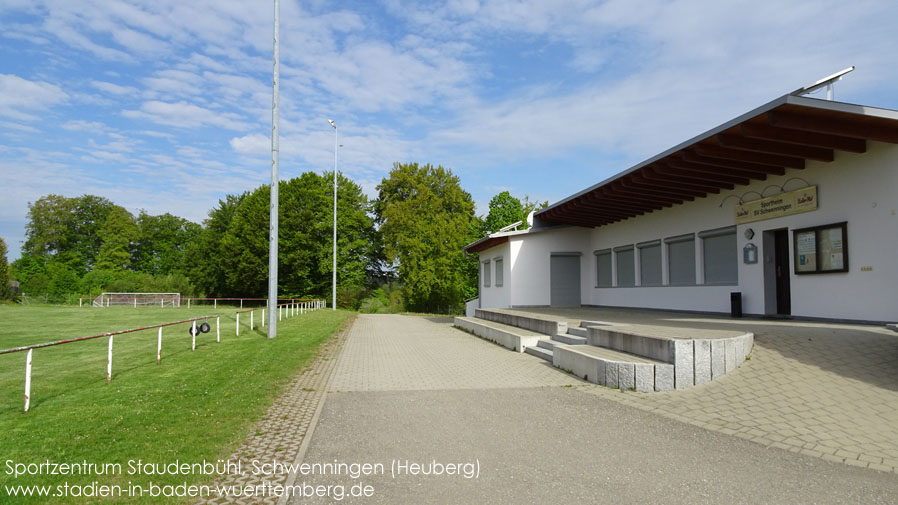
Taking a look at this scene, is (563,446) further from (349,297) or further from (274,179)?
(349,297)

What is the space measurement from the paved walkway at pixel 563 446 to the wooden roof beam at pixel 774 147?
4.45 m

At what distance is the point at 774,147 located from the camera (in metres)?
11.1

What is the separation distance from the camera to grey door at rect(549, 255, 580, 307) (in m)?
23.0

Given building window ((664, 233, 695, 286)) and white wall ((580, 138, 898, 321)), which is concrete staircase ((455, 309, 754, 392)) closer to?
white wall ((580, 138, 898, 321))

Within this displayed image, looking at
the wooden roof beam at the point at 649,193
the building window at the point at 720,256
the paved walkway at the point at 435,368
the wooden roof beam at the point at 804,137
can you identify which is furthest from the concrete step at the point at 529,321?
the wooden roof beam at the point at 804,137

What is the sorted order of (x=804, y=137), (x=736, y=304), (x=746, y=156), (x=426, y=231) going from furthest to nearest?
(x=426, y=231), (x=736, y=304), (x=746, y=156), (x=804, y=137)

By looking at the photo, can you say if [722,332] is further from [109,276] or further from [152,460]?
[109,276]

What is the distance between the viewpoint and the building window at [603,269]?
2159cm

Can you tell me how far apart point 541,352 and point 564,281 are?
36.3 feet

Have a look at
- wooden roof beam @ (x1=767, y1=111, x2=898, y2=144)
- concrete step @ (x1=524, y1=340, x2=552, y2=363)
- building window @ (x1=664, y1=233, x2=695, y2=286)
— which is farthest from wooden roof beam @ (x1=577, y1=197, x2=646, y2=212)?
wooden roof beam @ (x1=767, y1=111, x2=898, y2=144)

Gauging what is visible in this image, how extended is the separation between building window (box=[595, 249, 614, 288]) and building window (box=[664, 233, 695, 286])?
3853 millimetres

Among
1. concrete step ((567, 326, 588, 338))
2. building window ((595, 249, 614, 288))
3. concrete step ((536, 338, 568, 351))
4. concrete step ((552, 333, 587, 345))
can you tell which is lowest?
concrete step ((536, 338, 568, 351))

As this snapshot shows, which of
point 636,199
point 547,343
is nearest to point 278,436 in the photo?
point 547,343

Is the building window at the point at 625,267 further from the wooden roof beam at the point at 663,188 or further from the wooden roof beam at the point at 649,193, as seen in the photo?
the wooden roof beam at the point at 663,188
